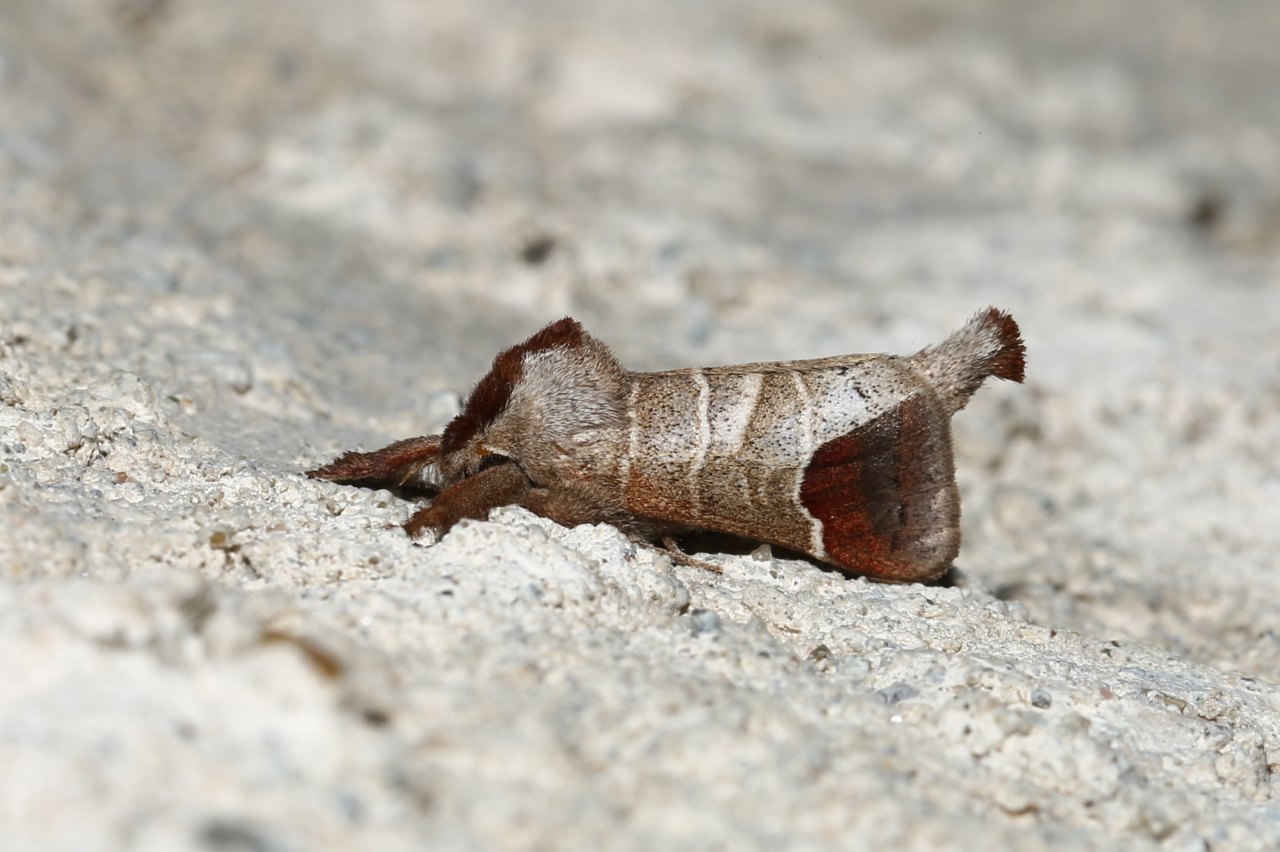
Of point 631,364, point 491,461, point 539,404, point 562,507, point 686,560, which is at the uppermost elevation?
point 631,364

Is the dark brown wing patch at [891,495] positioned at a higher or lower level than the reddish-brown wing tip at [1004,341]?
lower

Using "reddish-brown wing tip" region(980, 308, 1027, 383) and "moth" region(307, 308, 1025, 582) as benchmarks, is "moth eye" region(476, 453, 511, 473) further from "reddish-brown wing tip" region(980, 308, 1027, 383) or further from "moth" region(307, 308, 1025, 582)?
"reddish-brown wing tip" region(980, 308, 1027, 383)

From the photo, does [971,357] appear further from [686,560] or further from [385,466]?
[385,466]

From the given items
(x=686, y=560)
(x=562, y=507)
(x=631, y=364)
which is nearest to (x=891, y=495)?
(x=686, y=560)

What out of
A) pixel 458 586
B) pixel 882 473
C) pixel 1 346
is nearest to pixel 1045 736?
pixel 882 473

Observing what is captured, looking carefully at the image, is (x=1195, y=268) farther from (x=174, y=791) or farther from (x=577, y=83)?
(x=174, y=791)

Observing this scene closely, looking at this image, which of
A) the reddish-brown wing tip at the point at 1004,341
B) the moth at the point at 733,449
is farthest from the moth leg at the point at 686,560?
the reddish-brown wing tip at the point at 1004,341

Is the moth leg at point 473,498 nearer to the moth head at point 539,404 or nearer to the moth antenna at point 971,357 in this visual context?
the moth head at point 539,404
